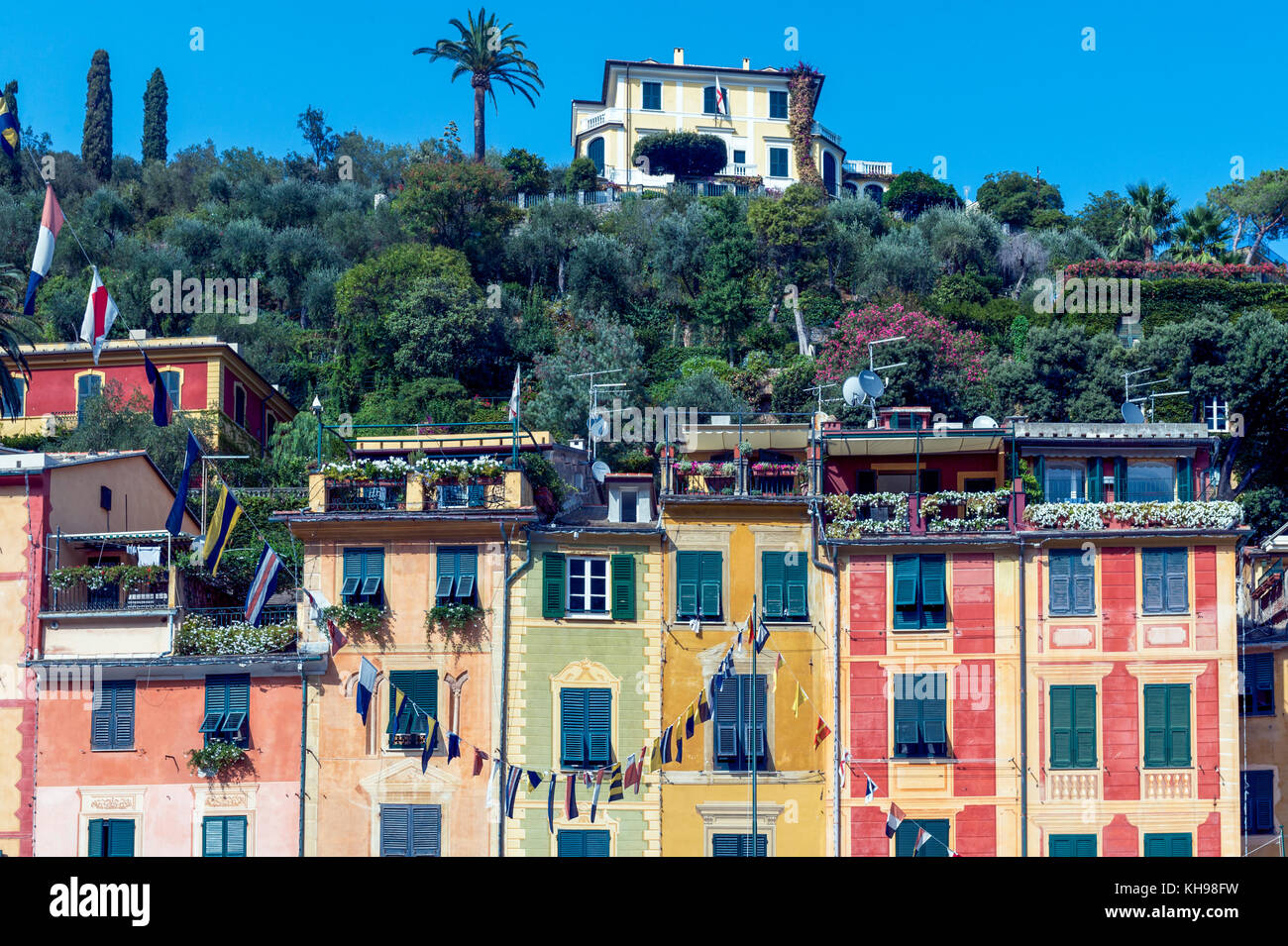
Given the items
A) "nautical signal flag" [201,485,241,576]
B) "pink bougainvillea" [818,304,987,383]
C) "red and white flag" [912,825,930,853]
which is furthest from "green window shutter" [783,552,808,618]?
"pink bougainvillea" [818,304,987,383]

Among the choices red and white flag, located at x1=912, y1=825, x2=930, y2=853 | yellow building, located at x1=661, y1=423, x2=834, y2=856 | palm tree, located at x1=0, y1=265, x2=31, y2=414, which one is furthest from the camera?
palm tree, located at x1=0, y1=265, x2=31, y2=414

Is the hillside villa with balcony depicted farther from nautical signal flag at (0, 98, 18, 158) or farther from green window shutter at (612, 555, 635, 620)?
green window shutter at (612, 555, 635, 620)

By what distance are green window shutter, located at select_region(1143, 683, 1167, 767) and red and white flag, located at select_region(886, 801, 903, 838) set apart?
573cm

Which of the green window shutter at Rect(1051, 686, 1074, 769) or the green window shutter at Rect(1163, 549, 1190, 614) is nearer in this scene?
the green window shutter at Rect(1051, 686, 1074, 769)

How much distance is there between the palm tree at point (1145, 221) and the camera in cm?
8469

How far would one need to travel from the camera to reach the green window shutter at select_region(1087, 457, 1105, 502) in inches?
1560

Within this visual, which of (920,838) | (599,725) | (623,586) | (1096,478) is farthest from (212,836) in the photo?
(1096,478)

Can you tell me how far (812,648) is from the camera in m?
37.5

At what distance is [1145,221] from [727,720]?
58451mm

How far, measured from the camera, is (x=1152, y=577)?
37000 millimetres

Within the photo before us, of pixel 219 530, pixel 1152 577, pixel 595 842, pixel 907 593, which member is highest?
pixel 219 530

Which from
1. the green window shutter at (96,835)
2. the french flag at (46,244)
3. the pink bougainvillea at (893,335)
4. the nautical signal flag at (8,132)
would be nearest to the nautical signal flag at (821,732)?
the green window shutter at (96,835)

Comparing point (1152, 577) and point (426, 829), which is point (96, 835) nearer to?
point (426, 829)
